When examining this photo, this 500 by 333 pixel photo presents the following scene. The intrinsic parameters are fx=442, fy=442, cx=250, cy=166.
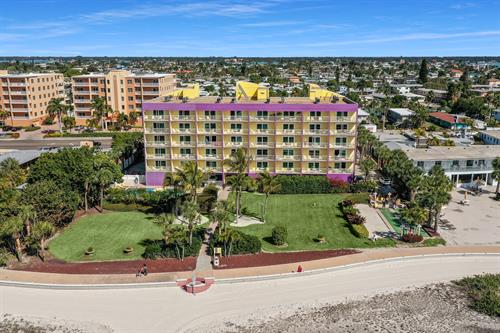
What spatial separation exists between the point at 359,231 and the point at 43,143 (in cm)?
9327

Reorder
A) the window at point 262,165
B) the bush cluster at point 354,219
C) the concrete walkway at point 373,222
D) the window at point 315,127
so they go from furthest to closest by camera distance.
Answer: the window at point 262,165, the window at point 315,127, the concrete walkway at point 373,222, the bush cluster at point 354,219

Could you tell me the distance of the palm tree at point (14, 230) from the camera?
45.8 m

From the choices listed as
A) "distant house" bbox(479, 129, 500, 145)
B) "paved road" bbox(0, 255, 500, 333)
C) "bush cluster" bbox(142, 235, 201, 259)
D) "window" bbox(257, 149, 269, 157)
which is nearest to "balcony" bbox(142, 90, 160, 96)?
"window" bbox(257, 149, 269, 157)

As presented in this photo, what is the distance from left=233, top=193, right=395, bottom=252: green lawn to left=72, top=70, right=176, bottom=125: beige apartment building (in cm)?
7549

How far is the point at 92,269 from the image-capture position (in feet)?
154

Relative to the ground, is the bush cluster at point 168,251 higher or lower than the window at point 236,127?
lower

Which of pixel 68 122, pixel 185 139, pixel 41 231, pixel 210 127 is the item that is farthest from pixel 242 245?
pixel 68 122

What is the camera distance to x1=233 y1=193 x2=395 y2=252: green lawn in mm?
53000

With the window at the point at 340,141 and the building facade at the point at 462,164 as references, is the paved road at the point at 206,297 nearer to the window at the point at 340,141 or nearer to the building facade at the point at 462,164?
the building facade at the point at 462,164

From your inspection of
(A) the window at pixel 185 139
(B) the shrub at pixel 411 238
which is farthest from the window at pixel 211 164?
(B) the shrub at pixel 411 238

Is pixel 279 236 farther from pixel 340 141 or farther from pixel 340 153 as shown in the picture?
pixel 340 141

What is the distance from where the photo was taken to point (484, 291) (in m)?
42.1

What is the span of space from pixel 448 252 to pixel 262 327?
2561 cm

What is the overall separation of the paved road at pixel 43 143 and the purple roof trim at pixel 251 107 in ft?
137
